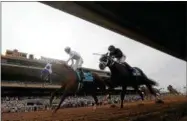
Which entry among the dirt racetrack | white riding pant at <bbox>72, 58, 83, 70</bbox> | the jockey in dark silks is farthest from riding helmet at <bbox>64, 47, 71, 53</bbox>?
the dirt racetrack

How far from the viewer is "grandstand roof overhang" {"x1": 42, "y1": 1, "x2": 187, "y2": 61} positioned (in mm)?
1819

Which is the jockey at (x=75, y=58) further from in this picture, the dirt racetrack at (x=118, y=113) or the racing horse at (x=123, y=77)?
the dirt racetrack at (x=118, y=113)

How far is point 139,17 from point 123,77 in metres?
1.70

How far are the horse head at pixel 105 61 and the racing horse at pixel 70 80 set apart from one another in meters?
0.15

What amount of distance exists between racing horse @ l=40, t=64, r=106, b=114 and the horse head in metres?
0.15

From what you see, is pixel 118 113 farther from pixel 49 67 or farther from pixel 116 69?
pixel 49 67

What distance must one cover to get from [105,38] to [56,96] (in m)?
1.04

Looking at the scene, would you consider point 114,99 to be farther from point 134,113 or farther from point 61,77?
point 61,77

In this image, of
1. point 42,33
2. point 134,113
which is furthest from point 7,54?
point 134,113

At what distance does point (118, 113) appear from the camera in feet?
11.9

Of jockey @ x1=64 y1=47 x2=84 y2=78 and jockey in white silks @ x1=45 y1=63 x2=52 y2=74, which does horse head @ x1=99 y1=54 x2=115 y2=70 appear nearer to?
jockey @ x1=64 y1=47 x2=84 y2=78

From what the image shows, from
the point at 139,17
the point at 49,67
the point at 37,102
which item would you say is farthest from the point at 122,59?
the point at 139,17

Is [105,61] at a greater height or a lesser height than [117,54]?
lesser

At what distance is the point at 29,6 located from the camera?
2990mm
